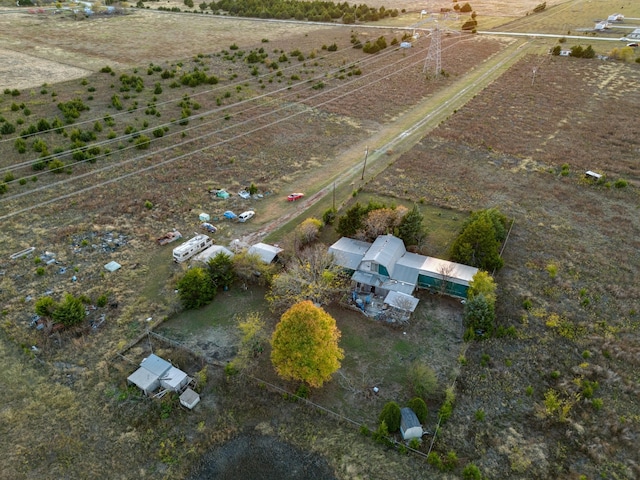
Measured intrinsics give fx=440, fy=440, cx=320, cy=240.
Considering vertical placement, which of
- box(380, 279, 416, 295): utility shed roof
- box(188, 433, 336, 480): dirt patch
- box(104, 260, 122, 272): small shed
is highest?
box(104, 260, 122, 272): small shed

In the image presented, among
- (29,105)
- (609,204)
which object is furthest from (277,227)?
(29,105)

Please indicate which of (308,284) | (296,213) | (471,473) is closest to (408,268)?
(308,284)

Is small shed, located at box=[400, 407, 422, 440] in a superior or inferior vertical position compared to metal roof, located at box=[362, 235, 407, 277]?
inferior

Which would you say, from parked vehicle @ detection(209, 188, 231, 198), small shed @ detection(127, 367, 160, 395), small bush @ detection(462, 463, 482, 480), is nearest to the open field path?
parked vehicle @ detection(209, 188, 231, 198)

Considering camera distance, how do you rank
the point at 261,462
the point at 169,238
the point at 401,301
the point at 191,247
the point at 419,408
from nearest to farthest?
the point at 261,462, the point at 419,408, the point at 401,301, the point at 191,247, the point at 169,238

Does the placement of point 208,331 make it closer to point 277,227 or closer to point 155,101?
point 277,227

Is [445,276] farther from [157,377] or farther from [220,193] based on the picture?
[220,193]

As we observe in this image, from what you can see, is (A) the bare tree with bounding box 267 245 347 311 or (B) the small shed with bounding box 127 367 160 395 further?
(A) the bare tree with bounding box 267 245 347 311

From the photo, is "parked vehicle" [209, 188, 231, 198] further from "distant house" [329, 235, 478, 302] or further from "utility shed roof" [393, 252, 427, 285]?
"utility shed roof" [393, 252, 427, 285]
